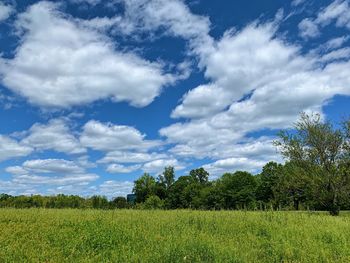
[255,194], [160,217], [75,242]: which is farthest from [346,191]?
[255,194]

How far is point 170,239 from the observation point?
13562 millimetres

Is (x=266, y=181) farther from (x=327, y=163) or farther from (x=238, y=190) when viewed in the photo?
(x=327, y=163)

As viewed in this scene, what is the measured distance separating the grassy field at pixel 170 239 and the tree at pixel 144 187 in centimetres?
11492

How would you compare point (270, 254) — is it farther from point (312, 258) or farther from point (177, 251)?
point (177, 251)

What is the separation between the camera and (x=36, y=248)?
505 inches

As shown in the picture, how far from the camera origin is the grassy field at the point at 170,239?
1185cm

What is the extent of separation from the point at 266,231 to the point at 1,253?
9594mm

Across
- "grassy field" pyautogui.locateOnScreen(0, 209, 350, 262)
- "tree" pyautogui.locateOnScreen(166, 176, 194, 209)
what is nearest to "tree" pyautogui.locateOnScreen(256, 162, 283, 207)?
"tree" pyautogui.locateOnScreen(166, 176, 194, 209)

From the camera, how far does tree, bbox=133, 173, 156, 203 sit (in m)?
132

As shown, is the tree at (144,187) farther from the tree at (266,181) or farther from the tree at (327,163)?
the tree at (327,163)

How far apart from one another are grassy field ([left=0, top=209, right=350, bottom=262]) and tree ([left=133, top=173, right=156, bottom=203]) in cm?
11492

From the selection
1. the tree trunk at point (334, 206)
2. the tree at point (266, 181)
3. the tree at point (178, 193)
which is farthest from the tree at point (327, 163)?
the tree at point (178, 193)

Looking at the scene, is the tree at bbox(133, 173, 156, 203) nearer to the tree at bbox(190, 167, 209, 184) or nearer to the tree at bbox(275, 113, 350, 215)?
the tree at bbox(190, 167, 209, 184)

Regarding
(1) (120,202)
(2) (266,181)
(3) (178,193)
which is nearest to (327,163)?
(1) (120,202)
